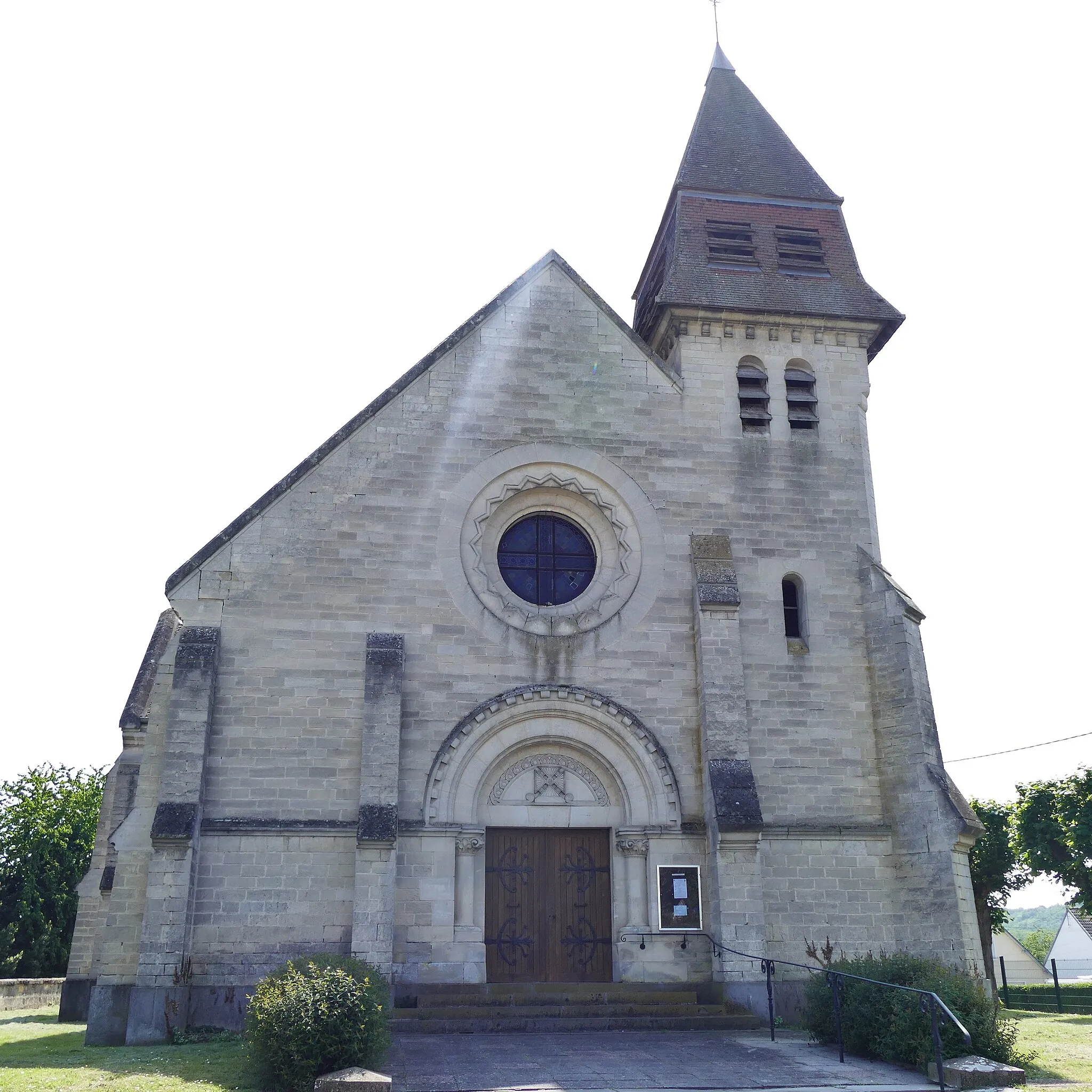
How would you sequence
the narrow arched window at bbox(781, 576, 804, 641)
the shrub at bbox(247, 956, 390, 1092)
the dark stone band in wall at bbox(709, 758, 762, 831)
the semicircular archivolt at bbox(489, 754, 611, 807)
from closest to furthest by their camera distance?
the shrub at bbox(247, 956, 390, 1092)
the dark stone band in wall at bbox(709, 758, 762, 831)
the semicircular archivolt at bbox(489, 754, 611, 807)
the narrow arched window at bbox(781, 576, 804, 641)

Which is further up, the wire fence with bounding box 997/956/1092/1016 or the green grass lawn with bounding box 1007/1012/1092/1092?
the green grass lawn with bounding box 1007/1012/1092/1092

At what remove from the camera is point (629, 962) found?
15.3m

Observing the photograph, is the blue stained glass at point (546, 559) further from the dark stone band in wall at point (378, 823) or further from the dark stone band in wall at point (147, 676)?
the dark stone band in wall at point (147, 676)

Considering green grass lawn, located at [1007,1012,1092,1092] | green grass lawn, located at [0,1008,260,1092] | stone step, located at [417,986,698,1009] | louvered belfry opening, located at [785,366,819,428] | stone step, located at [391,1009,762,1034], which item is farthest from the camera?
louvered belfry opening, located at [785,366,819,428]

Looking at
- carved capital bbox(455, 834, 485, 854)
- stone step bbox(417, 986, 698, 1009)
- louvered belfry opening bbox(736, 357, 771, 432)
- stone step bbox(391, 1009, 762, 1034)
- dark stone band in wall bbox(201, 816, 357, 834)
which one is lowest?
stone step bbox(391, 1009, 762, 1034)

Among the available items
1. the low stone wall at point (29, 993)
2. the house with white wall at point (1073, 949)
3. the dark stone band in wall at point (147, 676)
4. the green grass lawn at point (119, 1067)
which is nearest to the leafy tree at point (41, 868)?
the low stone wall at point (29, 993)

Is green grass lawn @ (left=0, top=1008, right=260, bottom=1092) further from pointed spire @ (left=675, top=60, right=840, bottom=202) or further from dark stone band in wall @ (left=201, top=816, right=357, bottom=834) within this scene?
pointed spire @ (left=675, top=60, right=840, bottom=202)

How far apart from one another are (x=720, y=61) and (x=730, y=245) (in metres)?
7.87

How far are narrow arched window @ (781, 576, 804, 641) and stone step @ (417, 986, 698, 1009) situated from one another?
602cm

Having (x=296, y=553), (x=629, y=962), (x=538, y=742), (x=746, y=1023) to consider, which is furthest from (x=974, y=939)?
(x=296, y=553)

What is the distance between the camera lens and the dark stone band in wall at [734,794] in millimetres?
15070

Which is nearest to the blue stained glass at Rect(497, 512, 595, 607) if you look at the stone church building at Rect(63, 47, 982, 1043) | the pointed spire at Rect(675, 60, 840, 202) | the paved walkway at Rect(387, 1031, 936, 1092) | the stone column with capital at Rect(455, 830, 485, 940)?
the stone church building at Rect(63, 47, 982, 1043)

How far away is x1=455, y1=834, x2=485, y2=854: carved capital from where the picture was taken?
15305 millimetres

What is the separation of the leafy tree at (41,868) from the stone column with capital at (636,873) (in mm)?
23159
